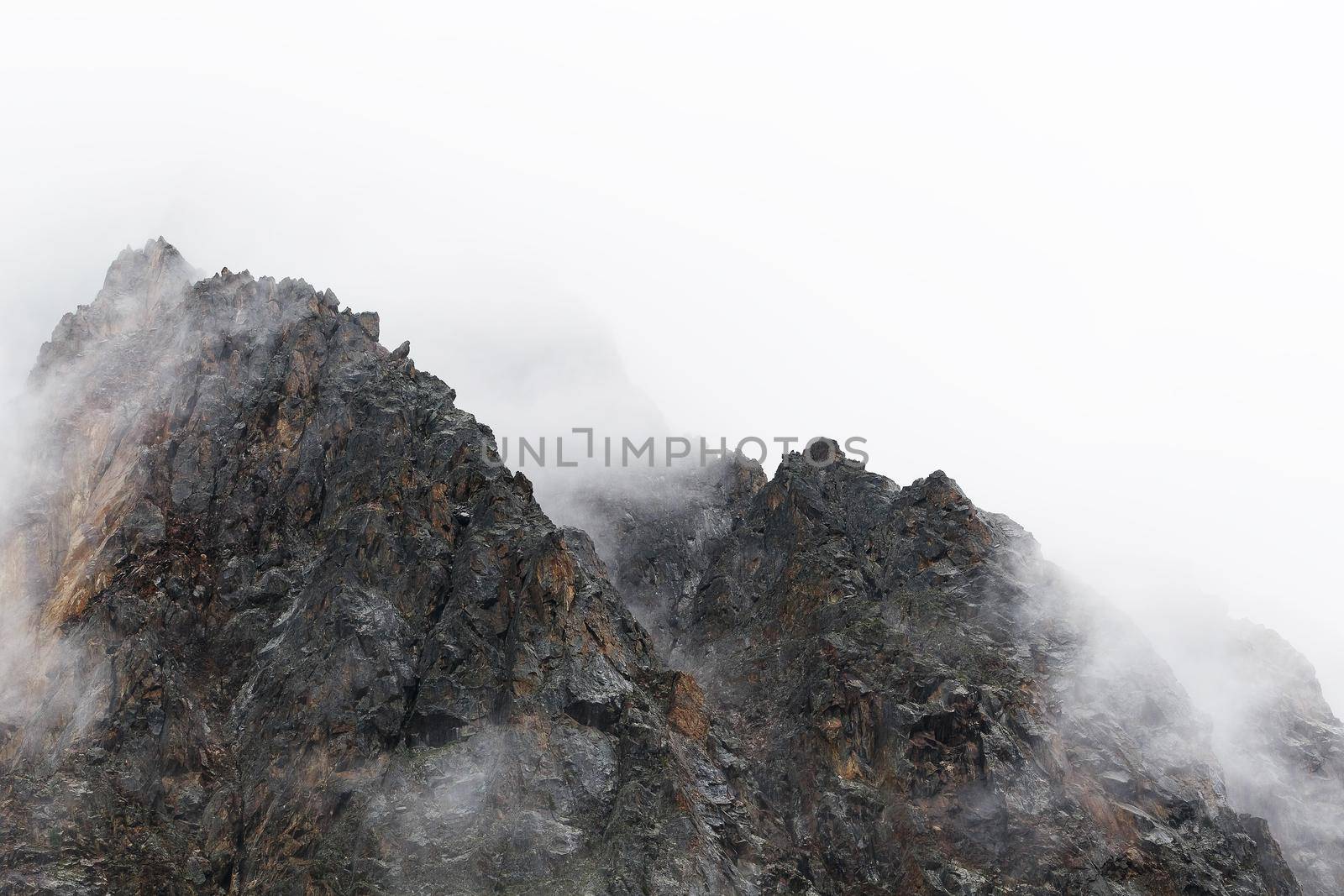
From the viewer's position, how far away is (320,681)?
516ft

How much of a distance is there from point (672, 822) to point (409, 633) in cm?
5741

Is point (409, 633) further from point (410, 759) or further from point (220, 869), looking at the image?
point (220, 869)

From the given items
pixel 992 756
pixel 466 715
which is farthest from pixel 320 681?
pixel 992 756

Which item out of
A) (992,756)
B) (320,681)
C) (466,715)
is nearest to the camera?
(466,715)

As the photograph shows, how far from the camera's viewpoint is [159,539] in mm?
175750

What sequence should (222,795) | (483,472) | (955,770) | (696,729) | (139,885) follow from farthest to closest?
(483,472)
(696,729)
(955,770)
(222,795)
(139,885)

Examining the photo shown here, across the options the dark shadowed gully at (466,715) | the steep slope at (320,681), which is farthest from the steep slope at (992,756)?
the steep slope at (320,681)

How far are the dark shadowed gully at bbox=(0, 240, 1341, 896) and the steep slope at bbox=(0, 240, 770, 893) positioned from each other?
1.60 feet

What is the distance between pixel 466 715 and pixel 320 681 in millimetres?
25650

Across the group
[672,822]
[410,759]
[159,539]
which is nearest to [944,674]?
[672,822]

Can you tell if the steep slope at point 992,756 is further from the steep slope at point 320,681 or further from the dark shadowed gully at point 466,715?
the steep slope at point 320,681

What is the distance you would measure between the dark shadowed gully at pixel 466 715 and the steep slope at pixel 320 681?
487mm

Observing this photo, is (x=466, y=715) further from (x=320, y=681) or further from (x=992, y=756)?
(x=992, y=756)

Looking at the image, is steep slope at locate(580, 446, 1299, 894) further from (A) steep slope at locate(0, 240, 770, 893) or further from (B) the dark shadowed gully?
(A) steep slope at locate(0, 240, 770, 893)
